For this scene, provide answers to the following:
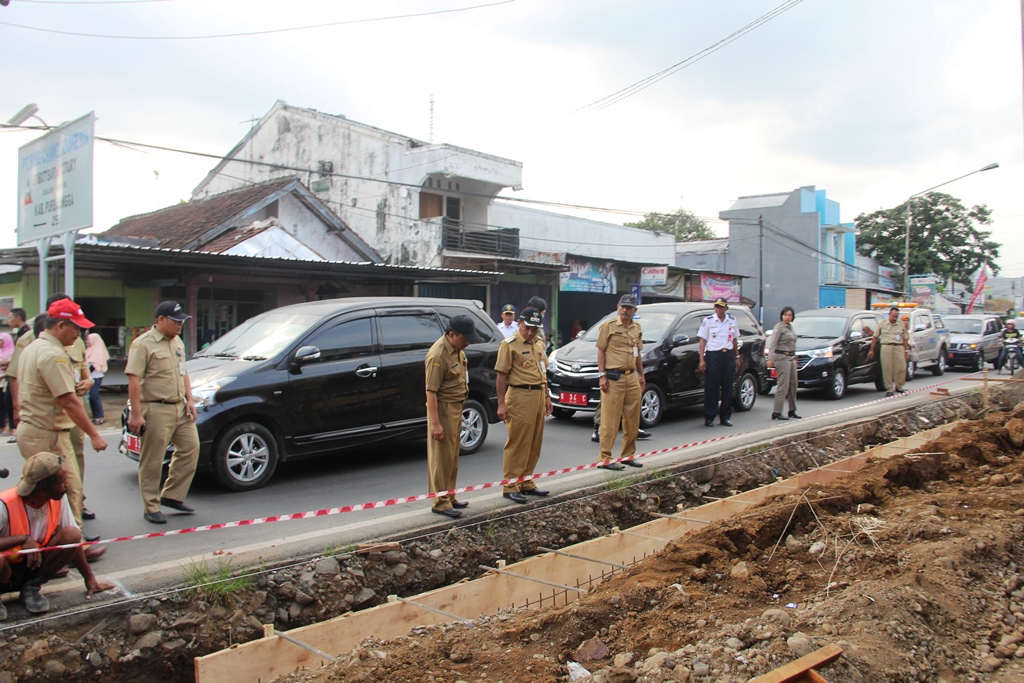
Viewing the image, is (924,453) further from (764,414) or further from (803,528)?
(764,414)

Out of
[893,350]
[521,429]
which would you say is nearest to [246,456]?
[521,429]

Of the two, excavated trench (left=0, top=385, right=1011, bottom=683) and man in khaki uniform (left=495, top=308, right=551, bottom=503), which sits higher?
man in khaki uniform (left=495, top=308, right=551, bottom=503)

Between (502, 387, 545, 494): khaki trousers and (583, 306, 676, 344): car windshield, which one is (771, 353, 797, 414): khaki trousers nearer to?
(583, 306, 676, 344): car windshield

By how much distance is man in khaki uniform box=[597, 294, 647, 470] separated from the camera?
7.77 meters

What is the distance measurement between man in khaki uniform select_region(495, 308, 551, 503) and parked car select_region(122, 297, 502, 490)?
1.83 metres

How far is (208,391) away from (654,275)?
20604mm

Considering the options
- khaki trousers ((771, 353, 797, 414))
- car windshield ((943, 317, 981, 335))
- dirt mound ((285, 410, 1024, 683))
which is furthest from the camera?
car windshield ((943, 317, 981, 335))

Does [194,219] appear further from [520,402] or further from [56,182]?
[520,402]

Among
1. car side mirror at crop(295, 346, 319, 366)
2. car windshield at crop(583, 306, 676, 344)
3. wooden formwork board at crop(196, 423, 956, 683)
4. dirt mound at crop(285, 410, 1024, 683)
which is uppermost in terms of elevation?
car windshield at crop(583, 306, 676, 344)

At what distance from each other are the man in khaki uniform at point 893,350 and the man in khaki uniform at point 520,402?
10.2m

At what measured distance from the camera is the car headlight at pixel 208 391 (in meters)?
6.84

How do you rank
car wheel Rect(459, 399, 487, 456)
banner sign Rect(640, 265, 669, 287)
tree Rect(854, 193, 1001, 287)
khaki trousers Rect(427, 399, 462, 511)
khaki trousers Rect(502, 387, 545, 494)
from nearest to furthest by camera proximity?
khaki trousers Rect(427, 399, 462, 511) → khaki trousers Rect(502, 387, 545, 494) → car wheel Rect(459, 399, 487, 456) → banner sign Rect(640, 265, 669, 287) → tree Rect(854, 193, 1001, 287)

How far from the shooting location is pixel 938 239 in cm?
4509

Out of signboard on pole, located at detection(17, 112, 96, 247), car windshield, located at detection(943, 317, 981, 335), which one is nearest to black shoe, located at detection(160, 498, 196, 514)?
signboard on pole, located at detection(17, 112, 96, 247)
